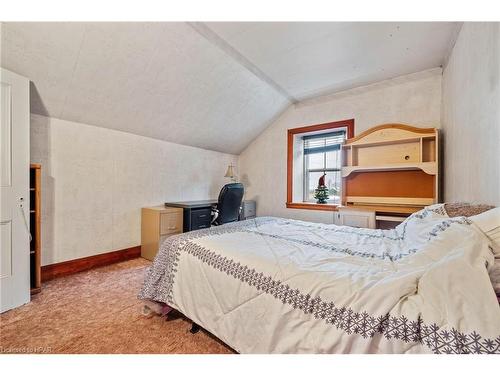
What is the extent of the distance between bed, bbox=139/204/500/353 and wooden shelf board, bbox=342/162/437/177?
1.18m

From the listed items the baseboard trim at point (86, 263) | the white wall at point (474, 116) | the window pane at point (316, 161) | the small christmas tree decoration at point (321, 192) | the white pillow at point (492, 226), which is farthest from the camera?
the window pane at point (316, 161)

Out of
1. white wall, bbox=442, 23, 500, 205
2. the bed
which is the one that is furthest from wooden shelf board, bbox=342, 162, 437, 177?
the bed

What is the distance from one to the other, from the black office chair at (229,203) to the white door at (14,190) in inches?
72.6

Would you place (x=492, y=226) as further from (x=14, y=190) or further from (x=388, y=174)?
(x=14, y=190)

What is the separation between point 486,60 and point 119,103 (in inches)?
129

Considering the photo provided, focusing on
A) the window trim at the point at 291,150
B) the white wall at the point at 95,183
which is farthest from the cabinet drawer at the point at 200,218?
the window trim at the point at 291,150

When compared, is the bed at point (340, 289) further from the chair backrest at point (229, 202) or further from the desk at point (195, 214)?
the desk at point (195, 214)

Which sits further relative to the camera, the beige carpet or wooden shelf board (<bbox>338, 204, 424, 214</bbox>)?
wooden shelf board (<bbox>338, 204, 424, 214</bbox>)

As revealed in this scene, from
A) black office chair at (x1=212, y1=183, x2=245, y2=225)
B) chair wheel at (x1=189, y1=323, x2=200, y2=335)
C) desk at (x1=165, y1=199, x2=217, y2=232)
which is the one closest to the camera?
chair wheel at (x1=189, y1=323, x2=200, y2=335)

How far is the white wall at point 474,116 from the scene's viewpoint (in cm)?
125

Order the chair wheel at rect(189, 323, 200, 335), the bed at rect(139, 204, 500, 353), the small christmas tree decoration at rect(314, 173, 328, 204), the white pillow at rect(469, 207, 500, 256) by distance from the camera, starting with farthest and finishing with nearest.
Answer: the small christmas tree decoration at rect(314, 173, 328, 204)
the chair wheel at rect(189, 323, 200, 335)
the white pillow at rect(469, 207, 500, 256)
the bed at rect(139, 204, 500, 353)

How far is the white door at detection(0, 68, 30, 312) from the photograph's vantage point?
66.3 inches

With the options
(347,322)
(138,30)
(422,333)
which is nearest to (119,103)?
(138,30)

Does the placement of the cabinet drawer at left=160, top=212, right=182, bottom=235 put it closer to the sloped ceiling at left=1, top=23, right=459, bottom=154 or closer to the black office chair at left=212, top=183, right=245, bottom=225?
the black office chair at left=212, top=183, right=245, bottom=225
